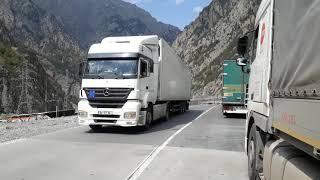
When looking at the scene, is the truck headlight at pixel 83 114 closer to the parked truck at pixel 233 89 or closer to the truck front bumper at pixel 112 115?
the truck front bumper at pixel 112 115

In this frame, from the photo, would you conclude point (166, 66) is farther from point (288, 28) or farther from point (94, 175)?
point (288, 28)

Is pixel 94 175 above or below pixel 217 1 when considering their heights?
below

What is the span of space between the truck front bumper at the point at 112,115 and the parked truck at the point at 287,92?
31.0ft

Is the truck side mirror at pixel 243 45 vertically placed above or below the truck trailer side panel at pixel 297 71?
above

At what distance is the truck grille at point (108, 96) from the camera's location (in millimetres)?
18297

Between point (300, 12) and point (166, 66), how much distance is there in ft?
65.3

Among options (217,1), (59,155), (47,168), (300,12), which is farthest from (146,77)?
(217,1)

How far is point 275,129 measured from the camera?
6.54 metres

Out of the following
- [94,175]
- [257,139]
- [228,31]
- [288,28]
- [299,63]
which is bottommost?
[94,175]

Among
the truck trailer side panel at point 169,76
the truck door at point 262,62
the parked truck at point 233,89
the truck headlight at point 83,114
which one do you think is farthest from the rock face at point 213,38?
the truck door at point 262,62

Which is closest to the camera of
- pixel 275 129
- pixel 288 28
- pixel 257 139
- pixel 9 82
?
pixel 288 28

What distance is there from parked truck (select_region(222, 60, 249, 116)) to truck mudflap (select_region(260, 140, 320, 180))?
2280 centimetres

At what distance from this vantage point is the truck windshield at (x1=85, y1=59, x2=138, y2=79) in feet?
60.7

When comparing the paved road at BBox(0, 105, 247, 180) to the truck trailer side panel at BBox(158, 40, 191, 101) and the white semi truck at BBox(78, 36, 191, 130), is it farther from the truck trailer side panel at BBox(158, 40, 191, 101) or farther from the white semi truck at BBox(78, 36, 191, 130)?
the truck trailer side panel at BBox(158, 40, 191, 101)
